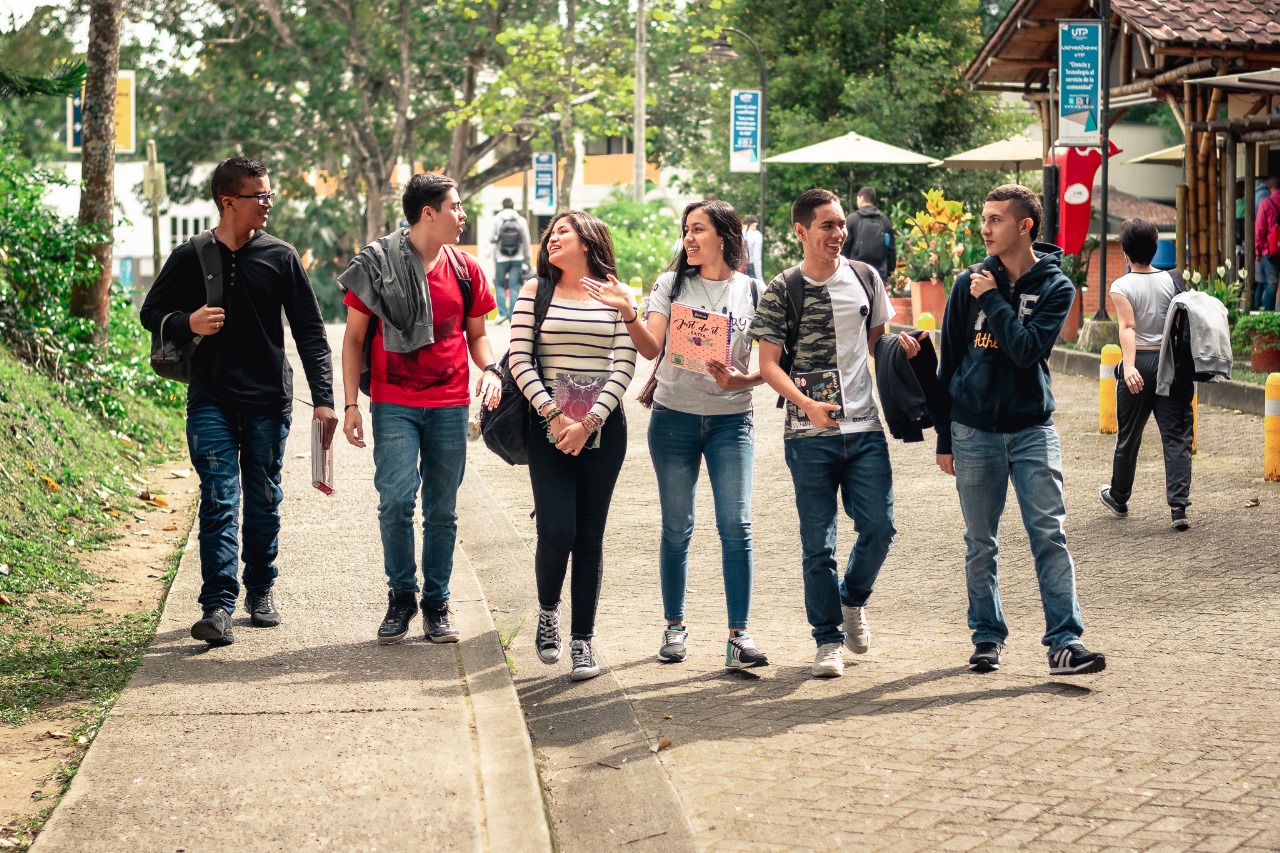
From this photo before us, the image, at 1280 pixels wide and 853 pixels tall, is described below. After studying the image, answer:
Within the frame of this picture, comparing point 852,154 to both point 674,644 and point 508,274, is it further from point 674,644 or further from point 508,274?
point 674,644

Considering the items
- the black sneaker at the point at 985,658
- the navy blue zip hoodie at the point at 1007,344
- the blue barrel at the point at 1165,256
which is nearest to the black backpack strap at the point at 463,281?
the navy blue zip hoodie at the point at 1007,344

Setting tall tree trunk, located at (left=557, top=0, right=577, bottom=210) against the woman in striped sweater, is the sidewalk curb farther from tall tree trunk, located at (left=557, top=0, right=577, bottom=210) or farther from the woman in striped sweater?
tall tree trunk, located at (left=557, top=0, right=577, bottom=210)

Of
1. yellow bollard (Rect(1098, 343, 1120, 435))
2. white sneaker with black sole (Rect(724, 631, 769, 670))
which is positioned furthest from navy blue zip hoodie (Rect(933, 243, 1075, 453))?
yellow bollard (Rect(1098, 343, 1120, 435))

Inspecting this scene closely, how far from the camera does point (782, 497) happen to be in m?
10.6

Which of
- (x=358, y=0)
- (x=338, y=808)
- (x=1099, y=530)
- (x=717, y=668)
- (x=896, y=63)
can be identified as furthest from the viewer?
(x=358, y=0)

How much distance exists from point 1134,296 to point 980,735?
4.62 meters

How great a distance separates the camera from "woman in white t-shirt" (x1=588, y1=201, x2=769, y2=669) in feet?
20.2

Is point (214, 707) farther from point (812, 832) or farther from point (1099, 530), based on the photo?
point (1099, 530)

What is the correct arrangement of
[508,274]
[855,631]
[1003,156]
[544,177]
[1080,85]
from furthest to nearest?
1. [544,177]
2. [508,274]
3. [1003,156]
4. [1080,85]
5. [855,631]

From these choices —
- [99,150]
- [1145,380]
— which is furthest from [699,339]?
[99,150]

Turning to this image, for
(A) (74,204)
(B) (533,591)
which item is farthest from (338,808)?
(A) (74,204)

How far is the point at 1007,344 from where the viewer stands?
5.94 metres

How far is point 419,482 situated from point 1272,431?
20.2 feet

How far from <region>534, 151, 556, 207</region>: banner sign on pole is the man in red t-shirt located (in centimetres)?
2892
